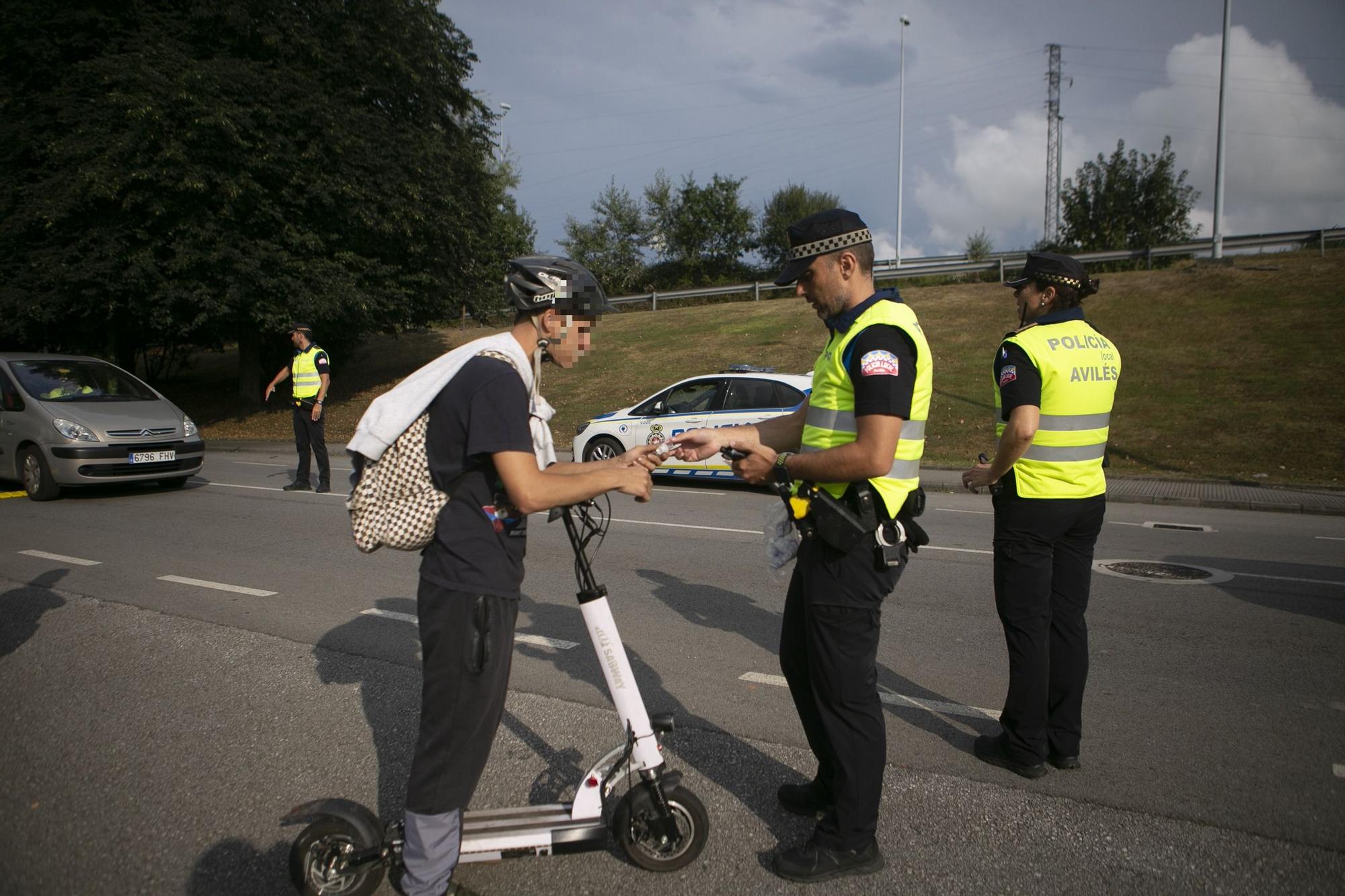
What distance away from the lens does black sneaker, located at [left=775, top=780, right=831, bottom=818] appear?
308 cm

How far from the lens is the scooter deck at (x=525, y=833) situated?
8.39ft

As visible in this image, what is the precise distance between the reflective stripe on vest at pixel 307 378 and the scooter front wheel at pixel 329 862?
9729mm

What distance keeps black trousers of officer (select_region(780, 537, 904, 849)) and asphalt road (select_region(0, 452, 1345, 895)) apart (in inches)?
9.5

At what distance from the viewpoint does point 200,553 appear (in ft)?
25.2

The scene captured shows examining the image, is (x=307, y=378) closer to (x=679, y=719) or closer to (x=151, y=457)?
(x=151, y=457)

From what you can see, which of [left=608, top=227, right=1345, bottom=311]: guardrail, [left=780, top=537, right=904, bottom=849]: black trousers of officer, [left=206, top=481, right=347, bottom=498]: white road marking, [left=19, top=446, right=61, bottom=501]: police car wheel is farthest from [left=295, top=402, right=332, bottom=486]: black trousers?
[left=608, top=227, right=1345, bottom=311]: guardrail

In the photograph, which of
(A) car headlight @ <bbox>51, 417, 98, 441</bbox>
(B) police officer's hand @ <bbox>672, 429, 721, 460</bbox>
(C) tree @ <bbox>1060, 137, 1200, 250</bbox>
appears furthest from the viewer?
(C) tree @ <bbox>1060, 137, 1200, 250</bbox>

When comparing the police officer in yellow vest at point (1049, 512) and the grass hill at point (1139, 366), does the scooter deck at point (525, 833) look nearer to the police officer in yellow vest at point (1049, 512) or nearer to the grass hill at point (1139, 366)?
the police officer in yellow vest at point (1049, 512)

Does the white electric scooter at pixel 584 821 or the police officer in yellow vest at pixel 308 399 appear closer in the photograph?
the white electric scooter at pixel 584 821

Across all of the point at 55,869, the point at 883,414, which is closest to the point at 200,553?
the point at 55,869

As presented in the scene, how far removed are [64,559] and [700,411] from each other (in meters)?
7.76

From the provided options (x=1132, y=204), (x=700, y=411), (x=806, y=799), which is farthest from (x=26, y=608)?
(x=1132, y=204)

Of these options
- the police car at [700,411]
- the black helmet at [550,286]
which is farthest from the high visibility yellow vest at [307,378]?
the black helmet at [550,286]

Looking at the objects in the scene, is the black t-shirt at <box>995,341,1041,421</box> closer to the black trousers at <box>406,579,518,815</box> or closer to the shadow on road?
the black trousers at <box>406,579,518,815</box>
